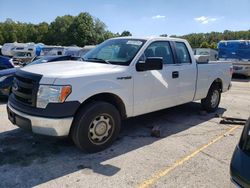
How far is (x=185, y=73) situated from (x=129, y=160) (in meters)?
2.59

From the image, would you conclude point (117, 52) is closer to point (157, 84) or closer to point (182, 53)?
point (157, 84)

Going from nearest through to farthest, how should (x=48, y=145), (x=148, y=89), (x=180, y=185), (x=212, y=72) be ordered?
1. (x=180, y=185)
2. (x=48, y=145)
3. (x=148, y=89)
4. (x=212, y=72)

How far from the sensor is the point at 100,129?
4652mm

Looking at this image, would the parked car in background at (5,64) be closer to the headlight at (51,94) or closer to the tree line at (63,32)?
the headlight at (51,94)

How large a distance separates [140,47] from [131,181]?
2.54m

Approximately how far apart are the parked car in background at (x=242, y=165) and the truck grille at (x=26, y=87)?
279cm

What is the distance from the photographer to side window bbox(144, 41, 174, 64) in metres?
5.54

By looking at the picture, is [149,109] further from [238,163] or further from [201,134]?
[238,163]

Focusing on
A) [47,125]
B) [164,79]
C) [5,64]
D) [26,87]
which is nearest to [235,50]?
[5,64]

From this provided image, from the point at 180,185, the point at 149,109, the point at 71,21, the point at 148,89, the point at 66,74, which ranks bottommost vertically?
the point at 180,185

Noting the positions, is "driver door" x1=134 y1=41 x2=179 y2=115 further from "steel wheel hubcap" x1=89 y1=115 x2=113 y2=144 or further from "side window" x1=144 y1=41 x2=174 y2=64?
"steel wheel hubcap" x1=89 y1=115 x2=113 y2=144

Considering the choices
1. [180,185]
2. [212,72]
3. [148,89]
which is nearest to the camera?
[180,185]

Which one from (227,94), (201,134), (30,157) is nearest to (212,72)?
(201,134)

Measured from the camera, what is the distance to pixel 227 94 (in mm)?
10805
